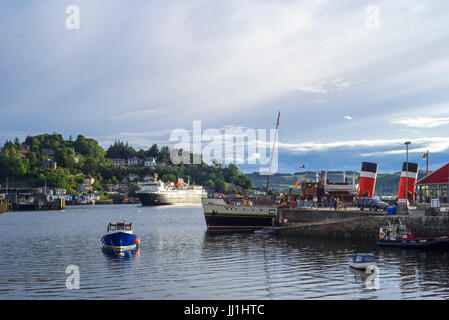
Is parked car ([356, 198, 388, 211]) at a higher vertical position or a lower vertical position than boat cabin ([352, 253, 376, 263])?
higher

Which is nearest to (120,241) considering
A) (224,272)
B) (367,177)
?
(224,272)

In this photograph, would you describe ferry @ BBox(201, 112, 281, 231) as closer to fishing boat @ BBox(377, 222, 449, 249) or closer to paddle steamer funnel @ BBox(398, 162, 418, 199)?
fishing boat @ BBox(377, 222, 449, 249)

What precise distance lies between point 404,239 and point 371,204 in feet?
50.9

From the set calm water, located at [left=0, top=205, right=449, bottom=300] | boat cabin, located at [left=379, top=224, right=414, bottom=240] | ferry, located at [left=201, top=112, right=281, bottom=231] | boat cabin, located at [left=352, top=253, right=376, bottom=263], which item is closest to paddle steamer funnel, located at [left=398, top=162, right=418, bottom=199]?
ferry, located at [left=201, top=112, right=281, bottom=231]

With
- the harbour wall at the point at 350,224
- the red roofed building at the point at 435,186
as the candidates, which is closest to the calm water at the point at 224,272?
the harbour wall at the point at 350,224

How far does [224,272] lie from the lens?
1460 inches

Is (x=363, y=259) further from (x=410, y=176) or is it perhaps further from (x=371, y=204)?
(x=410, y=176)

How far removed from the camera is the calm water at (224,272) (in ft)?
96.8

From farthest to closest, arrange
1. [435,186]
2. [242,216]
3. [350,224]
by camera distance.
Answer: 1. [242,216]
2. [435,186]
3. [350,224]

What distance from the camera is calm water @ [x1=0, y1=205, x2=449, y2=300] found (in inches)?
1162

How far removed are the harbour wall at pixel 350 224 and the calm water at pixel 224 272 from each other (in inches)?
161

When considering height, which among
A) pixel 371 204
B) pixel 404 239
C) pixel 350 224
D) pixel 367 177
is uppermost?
pixel 367 177

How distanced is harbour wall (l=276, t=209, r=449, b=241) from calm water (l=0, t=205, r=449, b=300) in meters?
4.08
